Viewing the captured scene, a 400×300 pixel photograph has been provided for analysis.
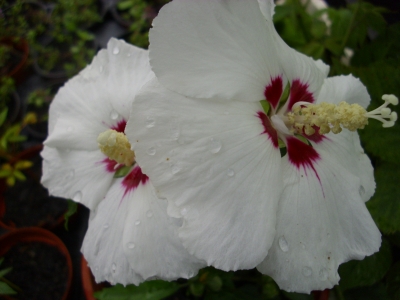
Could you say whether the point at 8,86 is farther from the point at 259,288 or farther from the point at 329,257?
the point at 329,257

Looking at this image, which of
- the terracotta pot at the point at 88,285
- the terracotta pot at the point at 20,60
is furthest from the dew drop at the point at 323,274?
the terracotta pot at the point at 20,60

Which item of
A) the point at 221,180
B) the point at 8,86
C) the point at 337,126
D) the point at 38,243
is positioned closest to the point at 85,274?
the point at 38,243

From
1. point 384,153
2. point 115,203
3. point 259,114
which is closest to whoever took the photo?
A: point 259,114

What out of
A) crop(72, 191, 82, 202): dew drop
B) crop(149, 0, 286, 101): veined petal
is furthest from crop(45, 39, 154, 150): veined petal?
crop(149, 0, 286, 101): veined petal

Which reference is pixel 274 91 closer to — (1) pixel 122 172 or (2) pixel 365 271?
(1) pixel 122 172

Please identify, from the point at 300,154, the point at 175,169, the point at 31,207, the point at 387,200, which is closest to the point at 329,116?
the point at 300,154

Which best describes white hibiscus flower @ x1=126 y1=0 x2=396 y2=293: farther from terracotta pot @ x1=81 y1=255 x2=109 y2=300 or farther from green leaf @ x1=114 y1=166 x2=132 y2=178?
terracotta pot @ x1=81 y1=255 x2=109 y2=300

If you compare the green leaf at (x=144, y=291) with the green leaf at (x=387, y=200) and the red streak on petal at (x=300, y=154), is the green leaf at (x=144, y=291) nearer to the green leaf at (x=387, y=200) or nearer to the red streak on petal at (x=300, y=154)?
the red streak on petal at (x=300, y=154)
